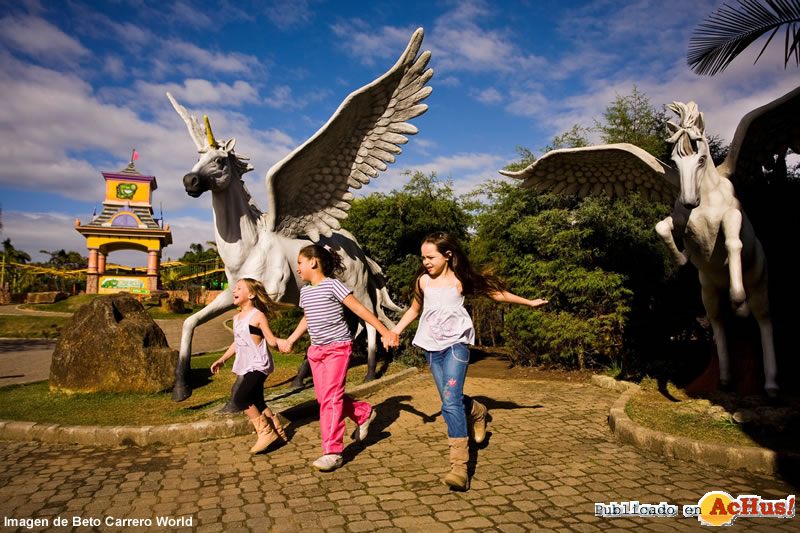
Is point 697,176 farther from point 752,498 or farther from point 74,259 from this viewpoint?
point 74,259

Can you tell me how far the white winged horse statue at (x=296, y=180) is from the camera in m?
5.57

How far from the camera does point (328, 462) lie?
141 inches

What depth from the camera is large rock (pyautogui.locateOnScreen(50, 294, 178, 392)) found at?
5996 mm

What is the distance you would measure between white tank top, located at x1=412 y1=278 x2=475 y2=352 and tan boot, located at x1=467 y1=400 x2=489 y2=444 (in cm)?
→ 93

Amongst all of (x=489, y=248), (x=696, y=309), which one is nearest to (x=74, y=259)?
(x=489, y=248)

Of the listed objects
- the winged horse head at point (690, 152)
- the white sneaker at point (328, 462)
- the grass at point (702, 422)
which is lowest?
the white sneaker at point (328, 462)

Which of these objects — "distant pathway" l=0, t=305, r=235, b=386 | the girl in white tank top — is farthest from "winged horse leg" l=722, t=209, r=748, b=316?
"distant pathway" l=0, t=305, r=235, b=386

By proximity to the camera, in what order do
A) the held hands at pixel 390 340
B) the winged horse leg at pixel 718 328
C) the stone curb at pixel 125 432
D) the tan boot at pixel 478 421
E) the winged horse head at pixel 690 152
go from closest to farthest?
the held hands at pixel 390 340
the tan boot at pixel 478 421
the stone curb at pixel 125 432
the winged horse head at pixel 690 152
the winged horse leg at pixel 718 328

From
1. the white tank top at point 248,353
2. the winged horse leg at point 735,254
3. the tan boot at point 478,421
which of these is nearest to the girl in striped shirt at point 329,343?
the white tank top at point 248,353

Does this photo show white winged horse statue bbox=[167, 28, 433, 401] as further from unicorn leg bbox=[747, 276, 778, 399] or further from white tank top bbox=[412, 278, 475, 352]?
unicorn leg bbox=[747, 276, 778, 399]

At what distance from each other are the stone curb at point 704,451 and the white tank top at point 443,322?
1895 mm

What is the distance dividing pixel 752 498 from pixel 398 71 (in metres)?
5.03

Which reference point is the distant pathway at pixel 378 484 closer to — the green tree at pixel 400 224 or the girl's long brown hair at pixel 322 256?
the girl's long brown hair at pixel 322 256

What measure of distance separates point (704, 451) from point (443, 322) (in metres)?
2.32
